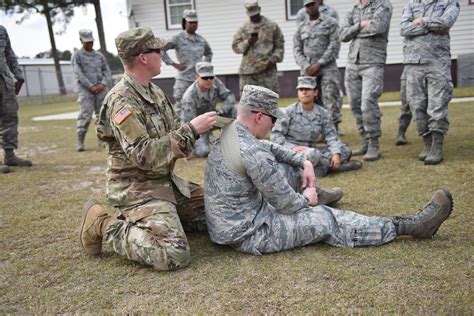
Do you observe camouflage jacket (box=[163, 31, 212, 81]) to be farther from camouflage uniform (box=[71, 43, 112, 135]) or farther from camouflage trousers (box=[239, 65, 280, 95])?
camouflage uniform (box=[71, 43, 112, 135])

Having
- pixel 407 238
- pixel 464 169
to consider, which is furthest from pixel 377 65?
pixel 407 238

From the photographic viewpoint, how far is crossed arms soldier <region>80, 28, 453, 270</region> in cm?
293

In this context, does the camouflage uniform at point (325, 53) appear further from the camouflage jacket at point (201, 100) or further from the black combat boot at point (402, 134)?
the camouflage jacket at point (201, 100)

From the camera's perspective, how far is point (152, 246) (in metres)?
2.92

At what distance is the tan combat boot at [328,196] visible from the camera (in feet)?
12.8

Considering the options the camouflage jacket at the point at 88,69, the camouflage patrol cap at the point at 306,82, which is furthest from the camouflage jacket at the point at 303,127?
the camouflage jacket at the point at 88,69

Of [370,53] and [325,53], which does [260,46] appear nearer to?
[325,53]

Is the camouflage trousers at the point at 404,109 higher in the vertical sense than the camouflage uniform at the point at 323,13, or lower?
lower

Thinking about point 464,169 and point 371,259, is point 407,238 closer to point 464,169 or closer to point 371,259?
point 371,259

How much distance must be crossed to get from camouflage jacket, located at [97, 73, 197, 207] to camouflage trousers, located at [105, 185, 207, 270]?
0.09 m

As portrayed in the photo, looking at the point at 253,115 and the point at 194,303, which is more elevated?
the point at 253,115

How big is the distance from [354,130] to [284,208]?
18.5ft

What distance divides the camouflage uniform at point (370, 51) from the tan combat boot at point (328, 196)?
2070 millimetres

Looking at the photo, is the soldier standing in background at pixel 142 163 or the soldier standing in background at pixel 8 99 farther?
the soldier standing in background at pixel 8 99
